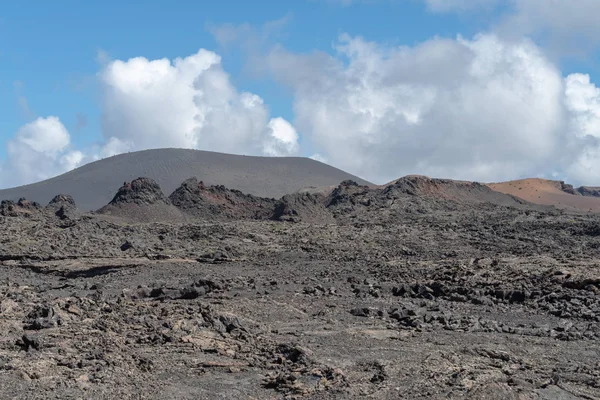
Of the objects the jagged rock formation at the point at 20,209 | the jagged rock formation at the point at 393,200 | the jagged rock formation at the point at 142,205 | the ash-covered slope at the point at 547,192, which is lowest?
the jagged rock formation at the point at 20,209

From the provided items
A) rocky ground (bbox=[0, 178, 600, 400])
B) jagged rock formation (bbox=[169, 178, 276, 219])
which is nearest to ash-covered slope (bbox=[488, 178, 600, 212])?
jagged rock formation (bbox=[169, 178, 276, 219])

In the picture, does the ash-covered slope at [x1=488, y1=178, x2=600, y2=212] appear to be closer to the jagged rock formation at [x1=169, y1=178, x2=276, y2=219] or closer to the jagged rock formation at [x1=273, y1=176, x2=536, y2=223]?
the jagged rock formation at [x1=273, y1=176, x2=536, y2=223]

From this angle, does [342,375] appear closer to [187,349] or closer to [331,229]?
[187,349]

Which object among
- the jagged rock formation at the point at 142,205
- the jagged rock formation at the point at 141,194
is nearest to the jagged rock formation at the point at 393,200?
the jagged rock formation at the point at 142,205

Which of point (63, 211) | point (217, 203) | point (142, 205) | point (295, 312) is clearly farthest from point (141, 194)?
point (295, 312)

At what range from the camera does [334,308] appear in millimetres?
16859

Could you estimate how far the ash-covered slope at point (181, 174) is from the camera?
7681cm

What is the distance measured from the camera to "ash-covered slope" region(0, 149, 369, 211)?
76.8 metres

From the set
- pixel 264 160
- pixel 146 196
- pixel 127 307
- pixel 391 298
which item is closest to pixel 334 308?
pixel 391 298

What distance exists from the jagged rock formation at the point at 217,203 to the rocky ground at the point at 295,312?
11110mm

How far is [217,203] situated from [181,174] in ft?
110

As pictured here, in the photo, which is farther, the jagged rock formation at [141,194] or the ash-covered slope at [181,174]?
the ash-covered slope at [181,174]

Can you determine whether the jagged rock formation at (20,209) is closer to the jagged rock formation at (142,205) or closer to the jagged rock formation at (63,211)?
the jagged rock formation at (63,211)

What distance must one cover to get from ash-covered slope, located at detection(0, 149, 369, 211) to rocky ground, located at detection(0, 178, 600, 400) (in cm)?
3997
